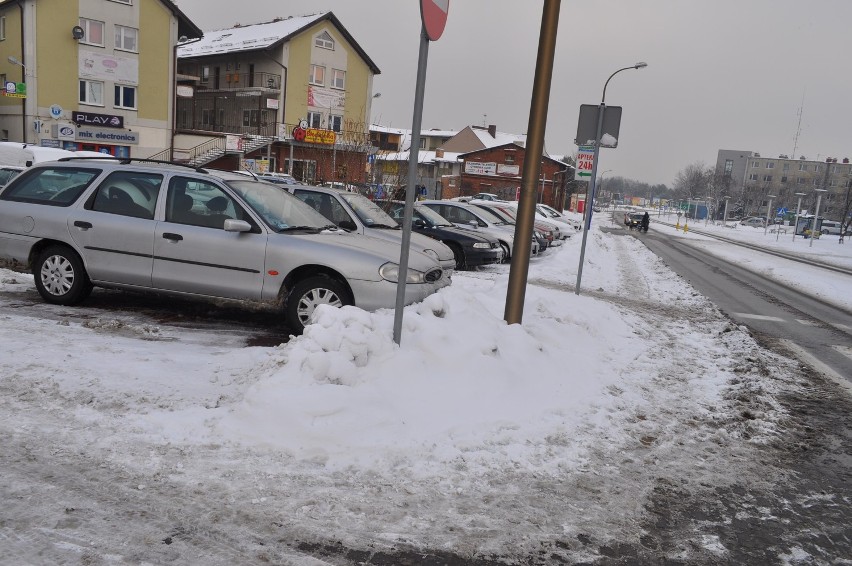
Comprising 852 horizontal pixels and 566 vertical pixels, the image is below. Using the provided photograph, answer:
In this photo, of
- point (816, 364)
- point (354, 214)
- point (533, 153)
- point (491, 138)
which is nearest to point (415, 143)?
point (533, 153)

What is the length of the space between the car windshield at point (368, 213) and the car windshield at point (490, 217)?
25.8 feet

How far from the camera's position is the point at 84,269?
7.50 metres

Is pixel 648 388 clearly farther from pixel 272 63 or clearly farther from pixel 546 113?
pixel 272 63

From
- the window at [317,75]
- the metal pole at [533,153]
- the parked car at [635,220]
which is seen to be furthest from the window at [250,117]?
the metal pole at [533,153]

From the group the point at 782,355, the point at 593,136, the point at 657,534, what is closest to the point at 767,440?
the point at 657,534

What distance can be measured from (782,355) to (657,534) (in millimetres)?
6184

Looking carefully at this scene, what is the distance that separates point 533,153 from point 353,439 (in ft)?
11.9

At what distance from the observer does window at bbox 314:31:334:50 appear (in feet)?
162

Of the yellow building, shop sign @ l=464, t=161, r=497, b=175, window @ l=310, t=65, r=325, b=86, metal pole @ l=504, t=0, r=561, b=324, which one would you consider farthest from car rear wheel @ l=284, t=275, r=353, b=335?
shop sign @ l=464, t=161, r=497, b=175

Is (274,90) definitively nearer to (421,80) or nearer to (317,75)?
(317,75)

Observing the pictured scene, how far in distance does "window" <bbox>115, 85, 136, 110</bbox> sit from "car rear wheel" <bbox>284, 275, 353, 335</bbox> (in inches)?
1505

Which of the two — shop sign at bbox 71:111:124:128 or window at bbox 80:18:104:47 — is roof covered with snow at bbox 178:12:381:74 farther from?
shop sign at bbox 71:111:124:128

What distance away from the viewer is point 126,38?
39719 millimetres

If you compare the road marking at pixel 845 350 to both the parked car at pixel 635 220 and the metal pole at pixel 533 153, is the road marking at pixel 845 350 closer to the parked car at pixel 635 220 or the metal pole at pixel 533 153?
the metal pole at pixel 533 153
